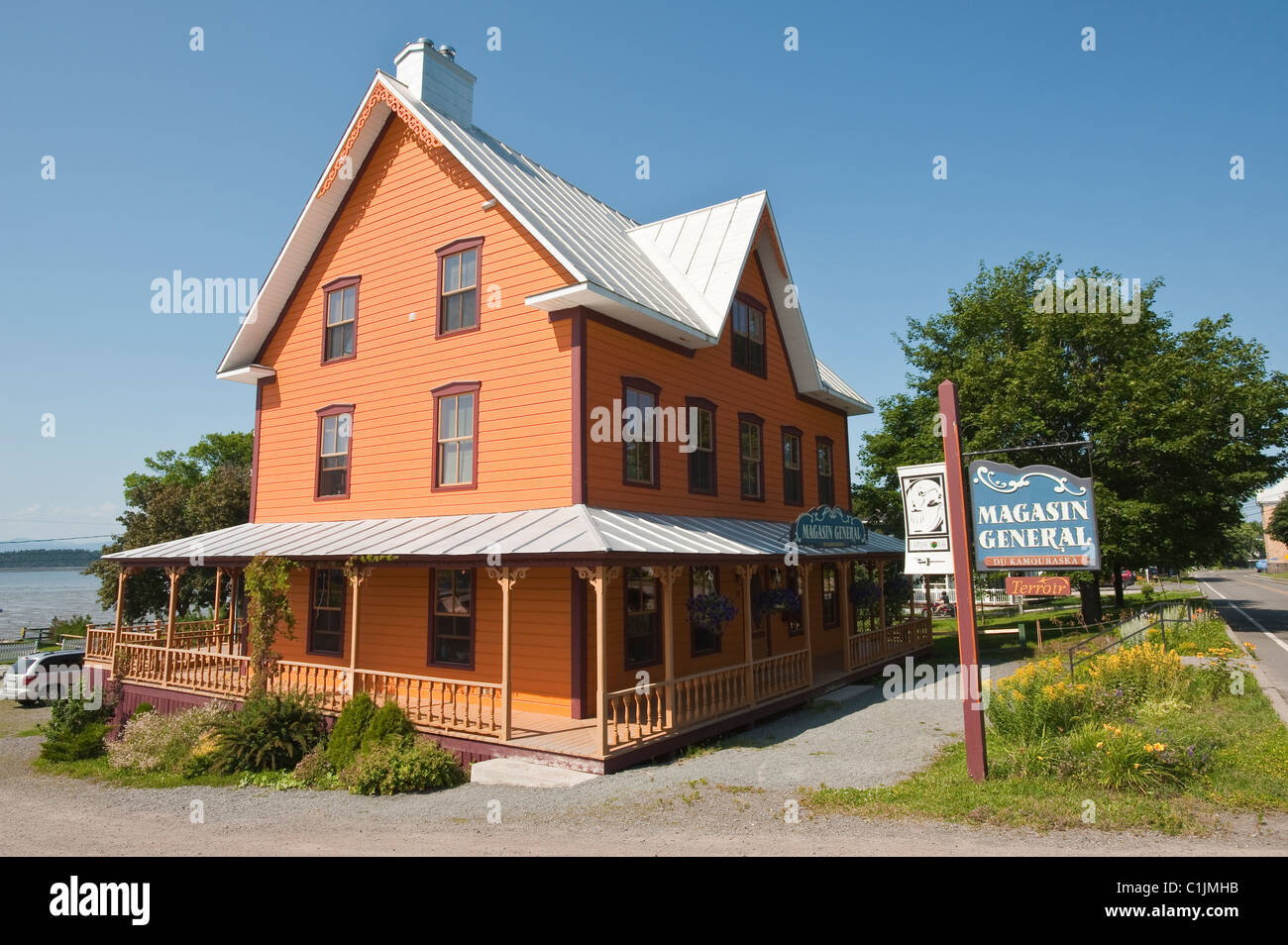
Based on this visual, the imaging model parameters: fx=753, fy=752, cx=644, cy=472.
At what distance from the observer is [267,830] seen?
30.8ft

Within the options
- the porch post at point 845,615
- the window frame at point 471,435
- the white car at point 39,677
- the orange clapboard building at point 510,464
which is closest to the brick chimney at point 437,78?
the orange clapboard building at point 510,464

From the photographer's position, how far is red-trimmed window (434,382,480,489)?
625 inches

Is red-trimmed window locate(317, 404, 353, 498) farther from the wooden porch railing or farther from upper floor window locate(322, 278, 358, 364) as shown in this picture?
the wooden porch railing

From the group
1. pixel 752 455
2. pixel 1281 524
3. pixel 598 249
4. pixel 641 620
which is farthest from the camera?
pixel 1281 524

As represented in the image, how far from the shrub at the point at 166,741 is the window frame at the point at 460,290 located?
351 inches

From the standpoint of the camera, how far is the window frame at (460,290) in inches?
637

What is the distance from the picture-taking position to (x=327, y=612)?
18.1 meters

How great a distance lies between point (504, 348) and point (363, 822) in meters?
9.31

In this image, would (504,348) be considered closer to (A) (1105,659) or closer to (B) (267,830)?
(B) (267,830)

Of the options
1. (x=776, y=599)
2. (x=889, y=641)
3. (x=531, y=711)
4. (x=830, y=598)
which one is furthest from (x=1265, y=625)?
(x=531, y=711)

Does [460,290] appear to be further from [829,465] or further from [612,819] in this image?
[829,465]

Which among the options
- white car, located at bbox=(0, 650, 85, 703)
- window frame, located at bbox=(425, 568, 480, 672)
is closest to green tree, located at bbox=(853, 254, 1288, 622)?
window frame, located at bbox=(425, 568, 480, 672)

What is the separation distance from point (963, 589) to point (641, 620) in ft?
21.6

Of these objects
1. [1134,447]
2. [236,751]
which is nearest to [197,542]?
[236,751]
